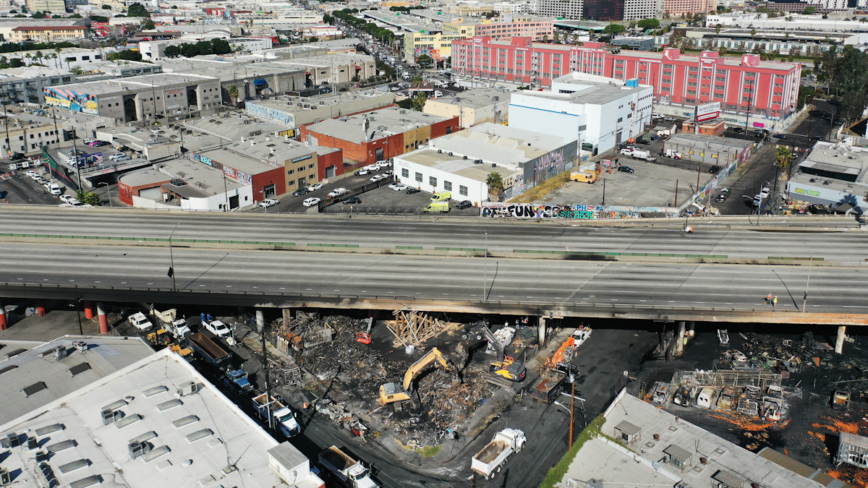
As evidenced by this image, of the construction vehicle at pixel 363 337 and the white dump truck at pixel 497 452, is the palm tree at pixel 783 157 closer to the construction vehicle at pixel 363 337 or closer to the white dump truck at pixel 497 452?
the construction vehicle at pixel 363 337

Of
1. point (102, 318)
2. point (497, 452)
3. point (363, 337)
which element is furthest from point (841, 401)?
point (102, 318)

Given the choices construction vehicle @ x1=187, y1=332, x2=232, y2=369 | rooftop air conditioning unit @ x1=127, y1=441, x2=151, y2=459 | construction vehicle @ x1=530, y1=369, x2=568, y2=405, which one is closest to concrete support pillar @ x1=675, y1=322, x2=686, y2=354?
construction vehicle @ x1=530, y1=369, x2=568, y2=405

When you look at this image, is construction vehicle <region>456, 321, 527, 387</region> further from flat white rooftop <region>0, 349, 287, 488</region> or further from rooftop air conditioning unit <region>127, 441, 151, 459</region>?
rooftop air conditioning unit <region>127, 441, 151, 459</region>

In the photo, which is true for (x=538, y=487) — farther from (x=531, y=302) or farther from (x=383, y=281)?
(x=383, y=281)

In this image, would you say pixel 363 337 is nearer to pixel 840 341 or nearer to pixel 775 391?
pixel 775 391

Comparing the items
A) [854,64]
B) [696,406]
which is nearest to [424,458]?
[696,406]

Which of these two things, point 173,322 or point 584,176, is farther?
point 584,176
